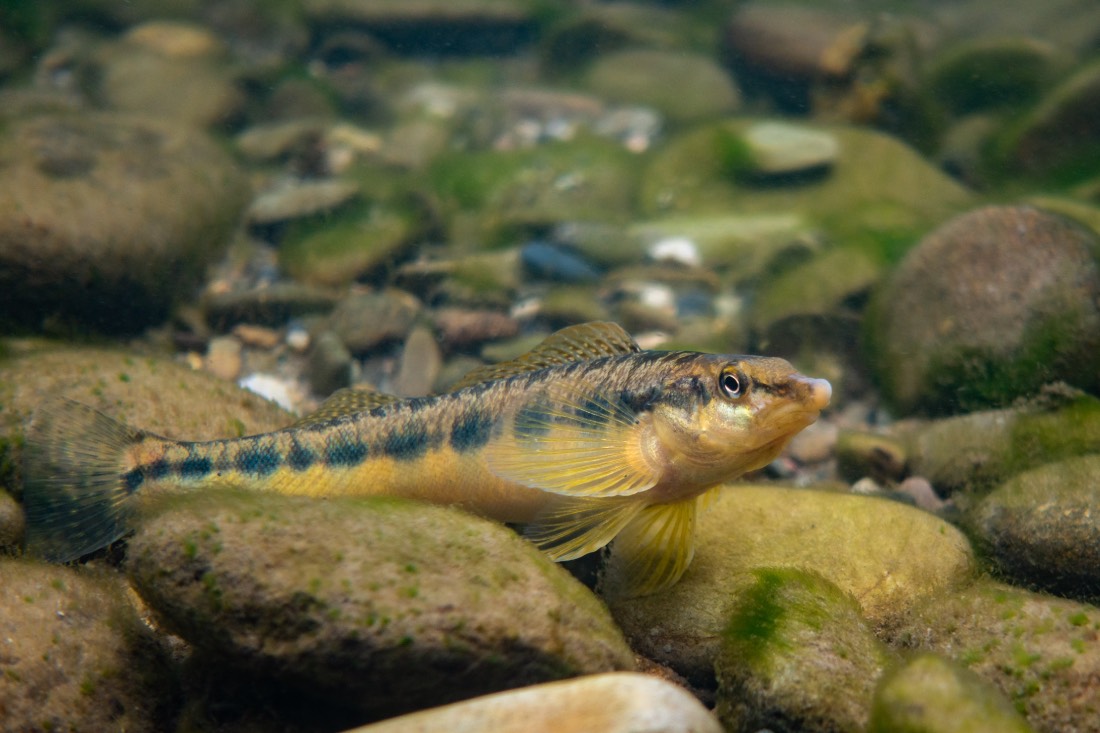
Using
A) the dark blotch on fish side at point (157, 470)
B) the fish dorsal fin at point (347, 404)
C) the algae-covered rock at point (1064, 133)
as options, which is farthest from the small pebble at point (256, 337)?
the algae-covered rock at point (1064, 133)

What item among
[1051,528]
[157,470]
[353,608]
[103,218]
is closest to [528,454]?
[353,608]

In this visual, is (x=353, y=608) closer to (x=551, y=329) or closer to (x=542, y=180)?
(x=551, y=329)

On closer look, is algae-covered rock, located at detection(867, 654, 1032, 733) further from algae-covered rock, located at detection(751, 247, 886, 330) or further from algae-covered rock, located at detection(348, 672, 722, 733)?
algae-covered rock, located at detection(751, 247, 886, 330)

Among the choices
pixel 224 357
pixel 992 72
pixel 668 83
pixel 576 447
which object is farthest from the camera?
pixel 668 83

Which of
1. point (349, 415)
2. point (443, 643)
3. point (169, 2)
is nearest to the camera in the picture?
point (443, 643)

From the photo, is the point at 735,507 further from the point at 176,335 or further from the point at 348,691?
the point at 176,335

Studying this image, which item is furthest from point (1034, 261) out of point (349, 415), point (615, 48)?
point (615, 48)
